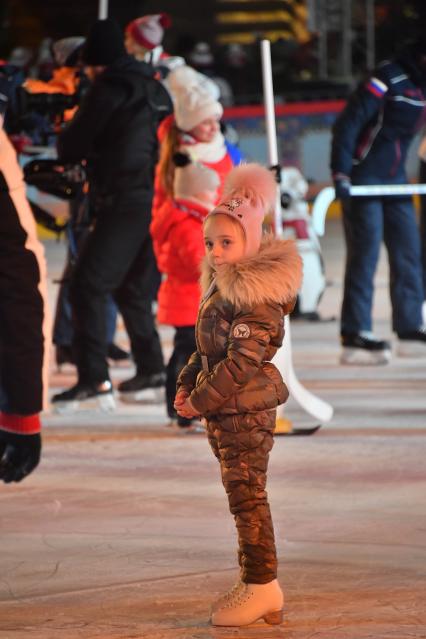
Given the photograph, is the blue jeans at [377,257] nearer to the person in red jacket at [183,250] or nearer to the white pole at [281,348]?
the white pole at [281,348]

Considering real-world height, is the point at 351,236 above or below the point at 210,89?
below

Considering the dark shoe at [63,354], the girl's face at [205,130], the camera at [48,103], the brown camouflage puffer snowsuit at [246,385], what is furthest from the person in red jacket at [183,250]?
the brown camouflage puffer snowsuit at [246,385]

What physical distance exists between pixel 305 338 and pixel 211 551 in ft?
18.1

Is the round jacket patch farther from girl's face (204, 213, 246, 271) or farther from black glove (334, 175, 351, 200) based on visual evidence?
black glove (334, 175, 351, 200)

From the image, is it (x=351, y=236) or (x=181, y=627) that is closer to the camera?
(x=181, y=627)

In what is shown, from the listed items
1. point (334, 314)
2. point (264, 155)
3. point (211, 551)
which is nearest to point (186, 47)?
point (264, 155)

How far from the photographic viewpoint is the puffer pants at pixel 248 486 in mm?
4270

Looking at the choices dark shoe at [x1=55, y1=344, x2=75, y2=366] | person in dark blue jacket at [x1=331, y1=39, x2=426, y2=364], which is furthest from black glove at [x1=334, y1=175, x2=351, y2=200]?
dark shoe at [x1=55, y1=344, x2=75, y2=366]

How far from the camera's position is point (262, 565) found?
14.0 ft

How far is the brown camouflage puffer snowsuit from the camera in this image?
4223 mm

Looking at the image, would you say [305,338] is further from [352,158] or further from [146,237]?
[146,237]

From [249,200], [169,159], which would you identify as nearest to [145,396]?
[169,159]

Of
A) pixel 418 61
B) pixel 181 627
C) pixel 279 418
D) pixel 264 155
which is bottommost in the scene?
pixel 264 155

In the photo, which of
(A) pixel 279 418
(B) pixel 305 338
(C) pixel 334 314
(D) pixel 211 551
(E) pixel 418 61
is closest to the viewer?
(D) pixel 211 551
